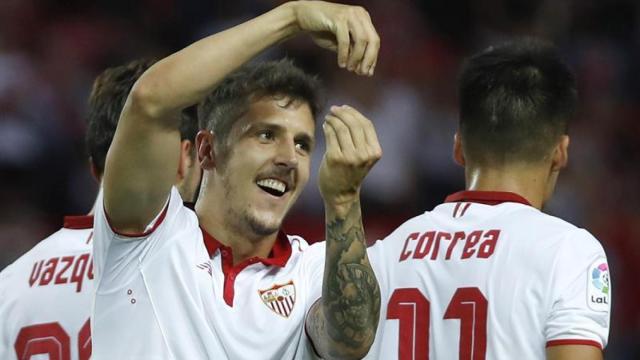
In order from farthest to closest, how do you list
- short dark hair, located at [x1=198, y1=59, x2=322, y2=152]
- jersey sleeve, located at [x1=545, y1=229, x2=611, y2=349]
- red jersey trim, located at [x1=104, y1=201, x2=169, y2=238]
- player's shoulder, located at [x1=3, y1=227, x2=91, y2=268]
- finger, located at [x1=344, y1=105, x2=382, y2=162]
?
player's shoulder, located at [x1=3, y1=227, x2=91, y2=268] < short dark hair, located at [x1=198, y1=59, x2=322, y2=152] < red jersey trim, located at [x1=104, y1=201, x2=169, y2=238] < jersey sleeve, located at [x1=545, y1=229, x2=611, y2=349] < finger, located at [x1=344, y1=105, x2=382, y2=162]

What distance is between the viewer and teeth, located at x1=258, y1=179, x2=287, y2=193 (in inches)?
168

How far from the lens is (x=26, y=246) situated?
27.6 feet

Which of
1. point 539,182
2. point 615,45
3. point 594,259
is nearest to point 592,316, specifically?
point 594,259

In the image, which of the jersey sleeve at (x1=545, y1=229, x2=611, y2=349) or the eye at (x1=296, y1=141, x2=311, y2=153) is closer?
the jersey sleeve at (x1=545, y1=229, x2=611, y2=349)

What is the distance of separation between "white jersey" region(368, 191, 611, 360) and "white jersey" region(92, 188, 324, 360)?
0.32 meters

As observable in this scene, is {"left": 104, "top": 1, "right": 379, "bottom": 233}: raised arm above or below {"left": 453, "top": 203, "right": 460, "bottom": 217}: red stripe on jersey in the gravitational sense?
above

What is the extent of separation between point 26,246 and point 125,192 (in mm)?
4907

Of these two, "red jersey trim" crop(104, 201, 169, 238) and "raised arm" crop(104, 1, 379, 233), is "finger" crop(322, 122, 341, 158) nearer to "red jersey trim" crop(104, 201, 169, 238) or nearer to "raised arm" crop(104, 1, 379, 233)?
"raised arm" crop(104, 1, 379, 233)

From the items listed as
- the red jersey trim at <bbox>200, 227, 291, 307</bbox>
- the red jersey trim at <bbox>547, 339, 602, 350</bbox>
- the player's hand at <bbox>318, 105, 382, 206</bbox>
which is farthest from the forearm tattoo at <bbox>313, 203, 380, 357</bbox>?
the red jersey trim at <bbox>547, 339, 602, 350</bbox>

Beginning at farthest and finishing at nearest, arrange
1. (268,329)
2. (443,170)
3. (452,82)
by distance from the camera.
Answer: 1. (452,82)
2. (443,170)
3. (268,329)

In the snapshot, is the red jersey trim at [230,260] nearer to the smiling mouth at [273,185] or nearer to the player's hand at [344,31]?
the smiling mouth at [273,185]

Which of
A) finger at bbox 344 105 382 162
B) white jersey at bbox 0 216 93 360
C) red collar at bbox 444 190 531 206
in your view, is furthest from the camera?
white jersey at bbox 0 216 93 360

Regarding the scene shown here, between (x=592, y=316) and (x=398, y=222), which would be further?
(x=398, y=222)

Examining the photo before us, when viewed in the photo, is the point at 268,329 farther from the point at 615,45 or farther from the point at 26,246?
the point at 615,45
